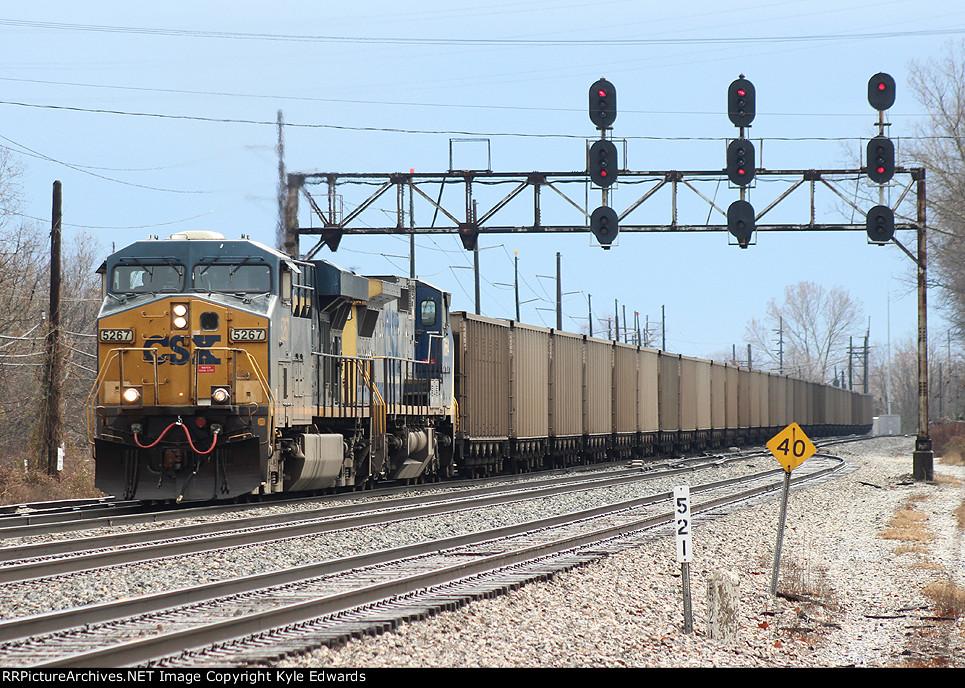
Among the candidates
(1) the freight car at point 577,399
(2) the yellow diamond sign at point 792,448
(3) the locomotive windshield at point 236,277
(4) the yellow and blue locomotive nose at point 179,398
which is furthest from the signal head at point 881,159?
(4) the yellow and blue locomotive nose at point 179,398

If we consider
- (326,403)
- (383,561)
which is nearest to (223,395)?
(326,403)

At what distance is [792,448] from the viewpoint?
12875 millimetres

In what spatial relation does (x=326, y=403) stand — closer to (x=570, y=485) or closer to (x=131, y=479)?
(x=131, y=479)

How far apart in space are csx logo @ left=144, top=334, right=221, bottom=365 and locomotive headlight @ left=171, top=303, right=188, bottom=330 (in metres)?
0.14

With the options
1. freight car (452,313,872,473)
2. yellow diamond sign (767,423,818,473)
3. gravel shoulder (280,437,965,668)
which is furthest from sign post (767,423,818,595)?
freight car (452,313,872,473)

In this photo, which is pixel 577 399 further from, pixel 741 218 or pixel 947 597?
pixel 947 597

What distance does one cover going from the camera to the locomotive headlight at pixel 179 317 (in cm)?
1677

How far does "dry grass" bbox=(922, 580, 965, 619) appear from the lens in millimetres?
11172

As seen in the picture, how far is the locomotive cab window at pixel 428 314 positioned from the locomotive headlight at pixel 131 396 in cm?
875

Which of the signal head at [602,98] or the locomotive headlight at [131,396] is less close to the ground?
the signal head at [602,98]

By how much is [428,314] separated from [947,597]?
47.7 feet

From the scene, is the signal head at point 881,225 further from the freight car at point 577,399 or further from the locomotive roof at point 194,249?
the locomotive roof at point 194,249

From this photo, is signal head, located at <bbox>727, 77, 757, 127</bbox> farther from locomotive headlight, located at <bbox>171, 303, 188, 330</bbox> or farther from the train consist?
locomotive headlight, located at <bbox>171, 303, 188, 330</bbox>

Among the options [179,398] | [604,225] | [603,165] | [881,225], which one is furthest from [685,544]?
[881,225]
